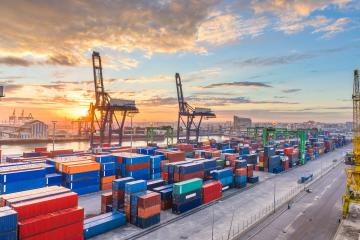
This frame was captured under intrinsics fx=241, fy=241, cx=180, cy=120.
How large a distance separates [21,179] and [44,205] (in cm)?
1875

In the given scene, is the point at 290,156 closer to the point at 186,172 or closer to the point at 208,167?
the point at 208,167

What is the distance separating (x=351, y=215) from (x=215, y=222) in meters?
25.2

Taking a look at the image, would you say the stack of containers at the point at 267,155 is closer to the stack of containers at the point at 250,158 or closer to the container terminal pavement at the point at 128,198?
the stack of containers at the point at 250,158

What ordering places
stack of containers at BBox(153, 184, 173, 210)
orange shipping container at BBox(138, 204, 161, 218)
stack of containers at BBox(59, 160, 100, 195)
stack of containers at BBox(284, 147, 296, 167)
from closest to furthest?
orange shipping container at BBox(138, 204, 161, 218)
stack of containers at BBox(153, 184, 173, 210)
stack of containers at BBox(59, 160, 100, 195)
stack of containers at BBox(284, 147, 296, 167)

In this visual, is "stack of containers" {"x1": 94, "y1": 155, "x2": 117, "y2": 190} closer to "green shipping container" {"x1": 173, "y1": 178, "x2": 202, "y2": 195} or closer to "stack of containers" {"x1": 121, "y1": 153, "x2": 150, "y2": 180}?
"stack of containers" {"x1": 121, "y1": 153, "x2": 150, "y2": 180}

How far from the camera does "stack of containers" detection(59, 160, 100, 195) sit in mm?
48406

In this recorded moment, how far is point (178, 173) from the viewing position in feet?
160

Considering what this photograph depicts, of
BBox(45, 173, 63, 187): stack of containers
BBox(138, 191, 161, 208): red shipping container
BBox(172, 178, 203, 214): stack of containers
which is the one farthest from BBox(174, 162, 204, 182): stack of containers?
BBox(45, 173, 63, 187): stack of containers

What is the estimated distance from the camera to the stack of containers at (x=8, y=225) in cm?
2366

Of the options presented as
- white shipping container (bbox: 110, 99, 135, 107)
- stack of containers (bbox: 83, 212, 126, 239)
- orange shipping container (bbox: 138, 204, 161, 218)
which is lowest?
stack of containers (bbox: 83, 212, 126, 239)

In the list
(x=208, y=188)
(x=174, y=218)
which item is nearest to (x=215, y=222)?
(x=174, y=218)

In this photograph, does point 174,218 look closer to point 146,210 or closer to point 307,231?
point 146,210

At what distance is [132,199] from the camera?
121ft

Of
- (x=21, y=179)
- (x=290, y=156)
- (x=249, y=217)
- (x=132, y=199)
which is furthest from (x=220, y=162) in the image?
(x=21, y=179)
